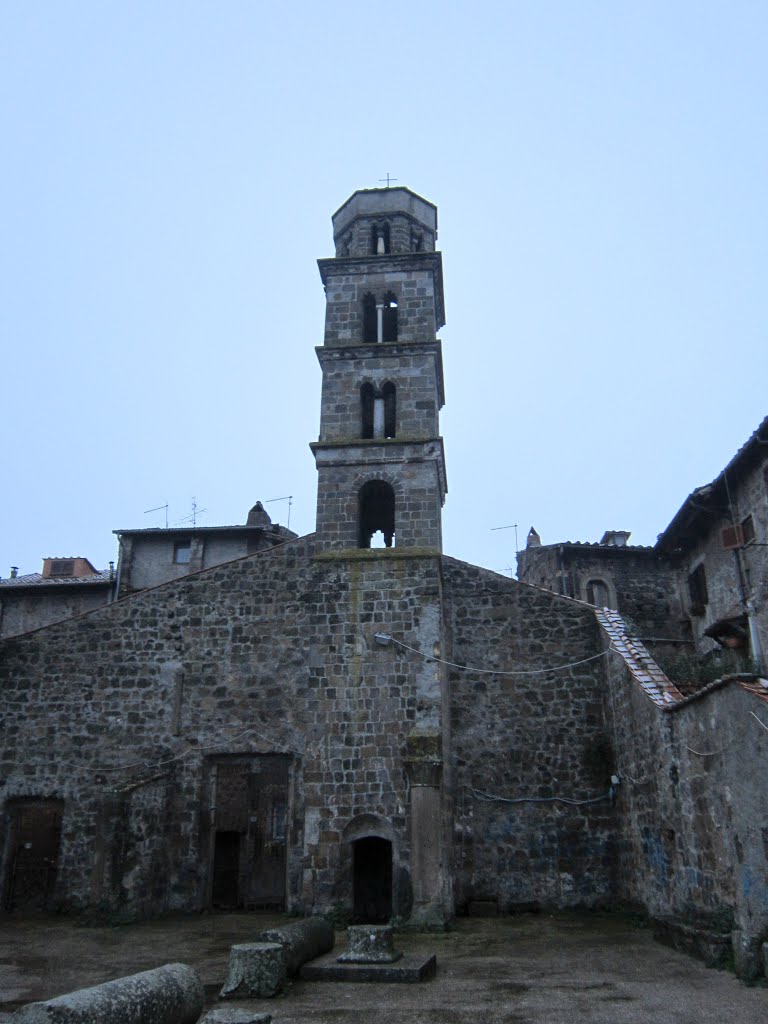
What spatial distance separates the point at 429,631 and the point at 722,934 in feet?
27.4

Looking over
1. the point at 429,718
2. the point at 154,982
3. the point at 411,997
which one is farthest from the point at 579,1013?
the point at 429,718

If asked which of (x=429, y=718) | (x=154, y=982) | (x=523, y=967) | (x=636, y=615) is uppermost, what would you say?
(x=636, y=615)

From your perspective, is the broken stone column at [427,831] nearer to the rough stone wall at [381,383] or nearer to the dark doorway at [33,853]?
the rough stone wall at [381,383]

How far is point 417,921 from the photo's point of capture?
15.3m

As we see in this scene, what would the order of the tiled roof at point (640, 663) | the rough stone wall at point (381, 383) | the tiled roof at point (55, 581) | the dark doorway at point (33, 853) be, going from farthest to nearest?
the tiled roof at point (55, 581) < the rough stone wall at point (381, 383) < the dark doorway at point (33, 853) < the tiled roof at point (640, 663)

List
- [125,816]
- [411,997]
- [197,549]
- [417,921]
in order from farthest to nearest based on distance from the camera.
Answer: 1. [197,549]
2. [125,816]
3. [417,921]
4. [411,997]

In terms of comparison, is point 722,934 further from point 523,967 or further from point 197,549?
point 197,549

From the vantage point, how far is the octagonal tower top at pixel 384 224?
22.8m

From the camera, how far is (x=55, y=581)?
2772 centimetres

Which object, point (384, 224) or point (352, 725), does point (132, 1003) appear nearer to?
point (352, 725)

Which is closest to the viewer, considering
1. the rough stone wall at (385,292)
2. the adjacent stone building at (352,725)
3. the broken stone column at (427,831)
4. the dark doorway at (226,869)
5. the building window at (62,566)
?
the broken stone column at (427,831)

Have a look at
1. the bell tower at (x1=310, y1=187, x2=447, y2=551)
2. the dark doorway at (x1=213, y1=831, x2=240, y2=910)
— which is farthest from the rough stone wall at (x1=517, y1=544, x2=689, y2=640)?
the dark doorway at (x1=213, y1=831, x2=240, y2=910)

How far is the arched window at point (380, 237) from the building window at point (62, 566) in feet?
57.0

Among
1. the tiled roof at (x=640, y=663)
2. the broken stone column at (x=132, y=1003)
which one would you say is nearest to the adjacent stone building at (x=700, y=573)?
the tiled roof at (x=640, y=663)
